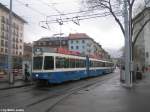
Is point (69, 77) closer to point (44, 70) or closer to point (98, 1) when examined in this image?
point (44, 70)

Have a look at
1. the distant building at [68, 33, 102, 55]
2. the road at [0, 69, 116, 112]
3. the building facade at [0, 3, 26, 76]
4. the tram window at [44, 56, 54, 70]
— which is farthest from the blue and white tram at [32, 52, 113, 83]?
the distant building at [68, 33, 102, 55]

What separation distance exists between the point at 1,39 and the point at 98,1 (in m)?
65.2

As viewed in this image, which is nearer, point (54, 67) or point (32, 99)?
point (32, 99)

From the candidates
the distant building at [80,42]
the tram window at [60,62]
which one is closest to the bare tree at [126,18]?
the tram window at [60,62]

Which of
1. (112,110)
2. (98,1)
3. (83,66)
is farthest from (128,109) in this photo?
(83,66)

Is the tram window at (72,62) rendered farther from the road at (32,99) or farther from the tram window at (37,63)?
the road at (32,99)

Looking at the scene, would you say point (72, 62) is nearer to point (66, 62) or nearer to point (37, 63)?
point (66, 62)

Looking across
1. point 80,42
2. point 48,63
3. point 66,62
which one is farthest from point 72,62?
point 80,42

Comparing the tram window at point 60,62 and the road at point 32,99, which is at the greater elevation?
the tram window at point 60,62

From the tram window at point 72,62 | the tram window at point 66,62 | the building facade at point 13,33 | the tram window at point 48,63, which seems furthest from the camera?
the building facade at point 13,33

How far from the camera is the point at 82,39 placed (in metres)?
140

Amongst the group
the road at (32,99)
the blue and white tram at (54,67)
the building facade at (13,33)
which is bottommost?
the road at (32,99)

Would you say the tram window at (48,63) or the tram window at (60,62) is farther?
the tram window at (60,62)

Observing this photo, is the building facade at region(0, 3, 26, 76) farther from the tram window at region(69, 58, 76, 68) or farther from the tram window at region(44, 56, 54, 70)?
the tram window at region(44, 56, 54, 70)
